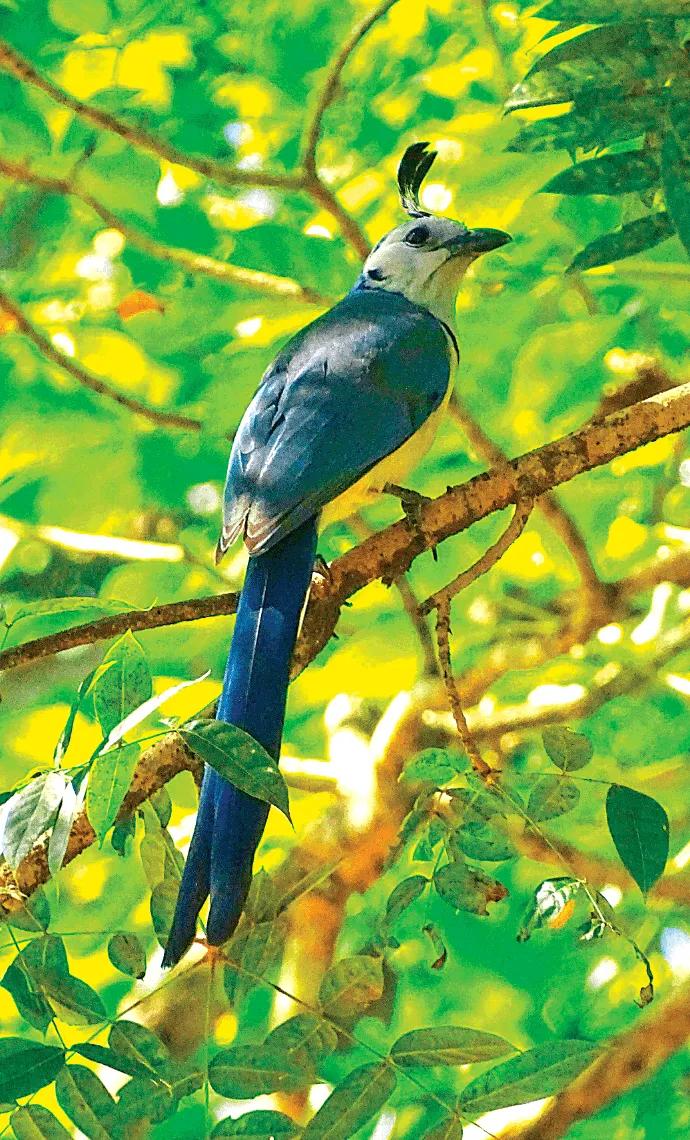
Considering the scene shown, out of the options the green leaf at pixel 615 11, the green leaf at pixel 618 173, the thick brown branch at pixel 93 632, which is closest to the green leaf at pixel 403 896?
the thick brown branch at pixel 93 632

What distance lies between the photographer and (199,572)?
8.80 feet

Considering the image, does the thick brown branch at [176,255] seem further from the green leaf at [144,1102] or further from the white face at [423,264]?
the green leaf at [144,1102]

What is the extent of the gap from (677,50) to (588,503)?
1.12 metres

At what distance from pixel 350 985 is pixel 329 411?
0.96 metres

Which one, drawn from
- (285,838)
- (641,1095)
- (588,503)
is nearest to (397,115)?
(588,503)

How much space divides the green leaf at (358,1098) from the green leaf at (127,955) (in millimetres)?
279

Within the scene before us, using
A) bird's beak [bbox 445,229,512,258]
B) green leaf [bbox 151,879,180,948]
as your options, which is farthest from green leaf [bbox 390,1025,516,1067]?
bird's beak [bbox 445,229,512,258]

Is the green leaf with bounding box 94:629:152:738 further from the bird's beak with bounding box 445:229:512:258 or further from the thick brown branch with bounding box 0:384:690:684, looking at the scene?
the bird's beak with bounding box 445:229:512:258

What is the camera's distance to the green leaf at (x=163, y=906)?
1.56 meters

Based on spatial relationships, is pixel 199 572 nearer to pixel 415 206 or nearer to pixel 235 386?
pixel 235 386

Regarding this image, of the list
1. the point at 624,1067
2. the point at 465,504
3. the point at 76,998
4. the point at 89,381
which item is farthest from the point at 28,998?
the point at 89,381

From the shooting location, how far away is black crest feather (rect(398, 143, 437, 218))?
97.0 inches

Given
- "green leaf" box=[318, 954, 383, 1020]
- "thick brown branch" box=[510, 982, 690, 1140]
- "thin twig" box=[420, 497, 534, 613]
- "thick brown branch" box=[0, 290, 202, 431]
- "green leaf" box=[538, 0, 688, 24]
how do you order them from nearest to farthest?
"green leaf" box=[318, 954, 383, 1020] → "green leaf" box=[538, 0, 688, 24] → "thin twig" box=[420, 497, 534, 613] → "thick brown branch" box=[510, 982, 690, 1140] → "thick brown branch" box=[0, 290, 202, 431]

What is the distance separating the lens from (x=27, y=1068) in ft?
4.41
